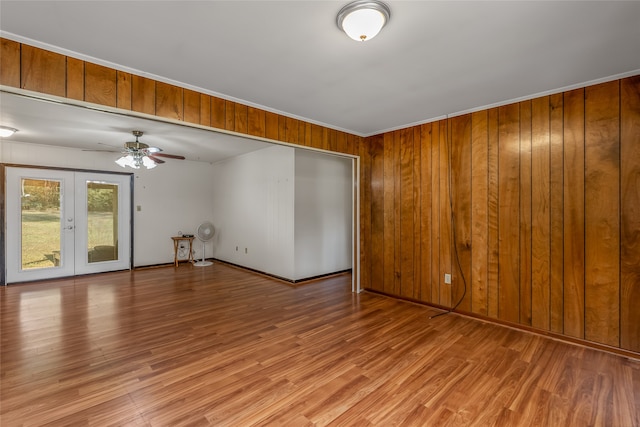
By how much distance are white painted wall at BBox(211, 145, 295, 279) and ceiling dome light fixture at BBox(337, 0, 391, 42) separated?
126 inches

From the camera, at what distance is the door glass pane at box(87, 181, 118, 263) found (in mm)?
5473

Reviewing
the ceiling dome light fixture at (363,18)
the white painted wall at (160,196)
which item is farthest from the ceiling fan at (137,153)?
the ceiling dome light fixture at (363,18)

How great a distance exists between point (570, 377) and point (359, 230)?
2.71 metres

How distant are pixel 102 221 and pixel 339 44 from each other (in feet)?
19.1

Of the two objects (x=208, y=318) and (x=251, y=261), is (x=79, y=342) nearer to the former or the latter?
(x=208, y=318)

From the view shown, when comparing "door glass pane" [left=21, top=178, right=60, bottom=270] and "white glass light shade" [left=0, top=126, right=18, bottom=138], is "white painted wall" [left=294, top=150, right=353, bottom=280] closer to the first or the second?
"white glass light shade" [left=0, top=126, right=18, bottom=138]

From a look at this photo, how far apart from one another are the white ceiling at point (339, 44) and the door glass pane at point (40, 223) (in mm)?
4298

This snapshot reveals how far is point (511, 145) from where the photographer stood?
3.06 m

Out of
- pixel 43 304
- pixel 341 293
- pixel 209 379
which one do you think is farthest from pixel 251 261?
pixel 209 379

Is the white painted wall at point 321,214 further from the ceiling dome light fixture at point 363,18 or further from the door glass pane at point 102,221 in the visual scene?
the door glass pane at point 102,221

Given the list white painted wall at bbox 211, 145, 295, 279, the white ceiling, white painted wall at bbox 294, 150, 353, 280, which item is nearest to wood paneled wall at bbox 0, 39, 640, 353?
the white ceiling

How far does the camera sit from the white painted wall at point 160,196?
17.4 ft

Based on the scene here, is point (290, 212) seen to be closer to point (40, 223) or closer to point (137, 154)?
point (137, 154)

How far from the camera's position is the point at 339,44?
6.49ft
